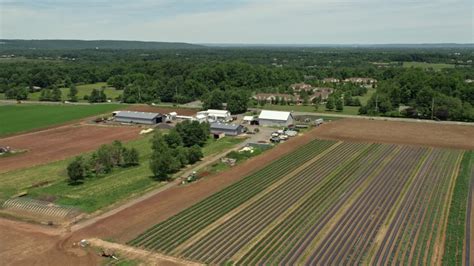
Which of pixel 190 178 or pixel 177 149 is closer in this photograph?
pixel 190 178

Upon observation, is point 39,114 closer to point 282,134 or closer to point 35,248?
point 282,134


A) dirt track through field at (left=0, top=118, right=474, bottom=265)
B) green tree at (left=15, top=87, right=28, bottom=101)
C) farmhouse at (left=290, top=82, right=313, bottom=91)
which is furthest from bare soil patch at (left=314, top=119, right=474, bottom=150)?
green tree at (left=15, top=87, right=28, bottom=101)

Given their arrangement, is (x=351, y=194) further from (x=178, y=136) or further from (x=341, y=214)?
(x=178, y=136)

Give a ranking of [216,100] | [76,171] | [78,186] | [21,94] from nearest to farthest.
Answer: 1. [78,186]
2. [76,171]
3. [216,100]
4. [21,94]

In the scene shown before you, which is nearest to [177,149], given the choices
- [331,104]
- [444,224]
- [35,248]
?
[35,248]

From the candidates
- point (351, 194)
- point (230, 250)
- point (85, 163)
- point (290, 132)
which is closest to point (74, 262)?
point (230, 250)

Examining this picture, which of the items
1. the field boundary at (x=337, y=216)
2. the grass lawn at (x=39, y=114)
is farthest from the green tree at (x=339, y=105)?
the grass lawn at (x=39, y=114)
